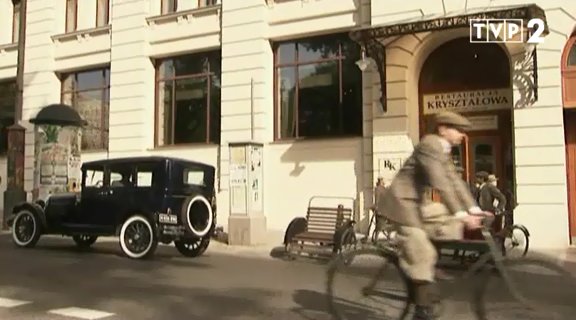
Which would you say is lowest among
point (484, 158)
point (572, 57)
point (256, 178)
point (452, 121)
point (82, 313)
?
point (82, 313)

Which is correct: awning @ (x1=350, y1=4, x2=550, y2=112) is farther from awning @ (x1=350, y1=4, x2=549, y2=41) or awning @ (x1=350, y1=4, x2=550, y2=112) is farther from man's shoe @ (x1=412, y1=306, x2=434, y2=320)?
man's shoe @ (x1=412, y1=306, x2=434, y2=320)

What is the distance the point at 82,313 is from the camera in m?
6.82

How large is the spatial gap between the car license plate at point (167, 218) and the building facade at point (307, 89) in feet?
10.3

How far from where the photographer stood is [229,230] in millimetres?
14656

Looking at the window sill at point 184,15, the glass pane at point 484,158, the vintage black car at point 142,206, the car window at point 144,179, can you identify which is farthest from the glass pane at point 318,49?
the car window at point 144,179

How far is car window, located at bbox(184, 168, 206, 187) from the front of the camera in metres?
12.3

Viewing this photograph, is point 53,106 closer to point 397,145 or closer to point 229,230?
point 229,230

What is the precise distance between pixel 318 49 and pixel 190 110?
14.7ft

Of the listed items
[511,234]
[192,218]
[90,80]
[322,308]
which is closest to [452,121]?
[322,308]

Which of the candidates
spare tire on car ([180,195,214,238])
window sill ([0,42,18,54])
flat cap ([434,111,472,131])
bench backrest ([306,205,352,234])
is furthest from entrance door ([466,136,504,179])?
window sill ([0,42,18,54])

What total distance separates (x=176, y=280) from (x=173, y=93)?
34.9ft

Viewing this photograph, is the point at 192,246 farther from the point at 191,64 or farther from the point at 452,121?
the point at 452,121

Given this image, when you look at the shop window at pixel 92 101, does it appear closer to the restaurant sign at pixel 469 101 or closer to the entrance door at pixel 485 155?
the restaurant sign at pixel 469 101

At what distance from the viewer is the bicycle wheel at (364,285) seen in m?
5.32
